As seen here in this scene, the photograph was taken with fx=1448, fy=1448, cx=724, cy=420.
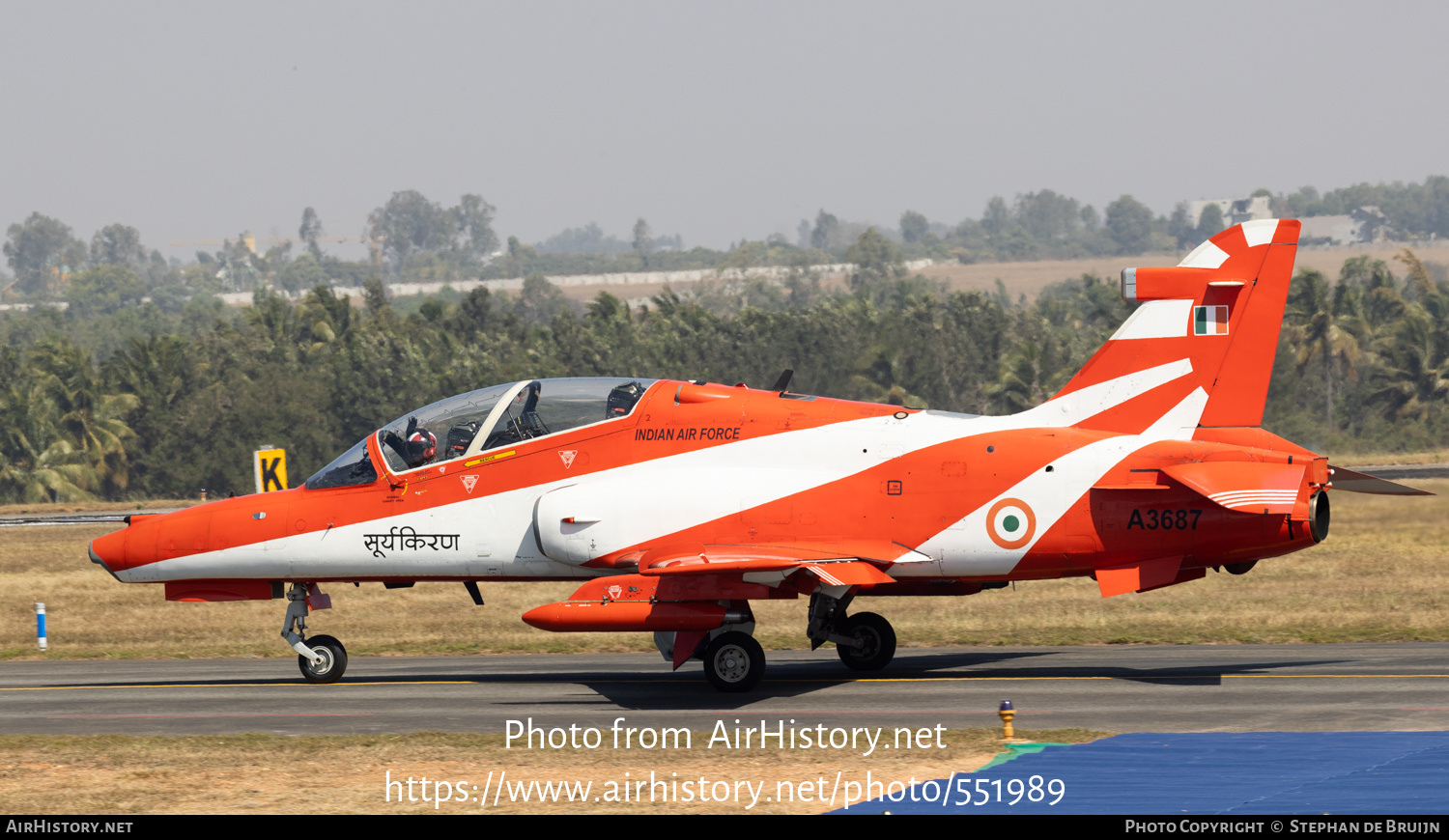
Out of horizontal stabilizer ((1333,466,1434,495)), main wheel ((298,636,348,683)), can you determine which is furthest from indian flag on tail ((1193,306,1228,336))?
main wheel ((298,636,348,683))

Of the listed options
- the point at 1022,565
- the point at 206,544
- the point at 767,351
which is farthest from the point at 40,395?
the point at 1022,565

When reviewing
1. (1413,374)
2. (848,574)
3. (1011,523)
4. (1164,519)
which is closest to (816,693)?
(848,574)

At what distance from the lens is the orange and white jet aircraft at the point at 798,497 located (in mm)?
15891

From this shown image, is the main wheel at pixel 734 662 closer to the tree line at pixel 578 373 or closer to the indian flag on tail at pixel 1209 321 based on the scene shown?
the indian flag on tail at pixel 1209 321

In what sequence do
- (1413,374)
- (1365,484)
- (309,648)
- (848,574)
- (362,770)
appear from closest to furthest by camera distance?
(362,770), (848,574), (1365,484), (309,648), (1413,374)

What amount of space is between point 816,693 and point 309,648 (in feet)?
21.6

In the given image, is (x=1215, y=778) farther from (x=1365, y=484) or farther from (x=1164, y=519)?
(x=1365, y=484)

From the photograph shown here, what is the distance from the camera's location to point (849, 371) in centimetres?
7456

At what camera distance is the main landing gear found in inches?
718

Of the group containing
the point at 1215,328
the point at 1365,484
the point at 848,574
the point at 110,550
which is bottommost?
the point at 848,574

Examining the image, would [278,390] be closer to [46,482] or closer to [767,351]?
[46,482]

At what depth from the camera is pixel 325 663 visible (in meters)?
18.4

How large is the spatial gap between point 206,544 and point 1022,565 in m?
9.90

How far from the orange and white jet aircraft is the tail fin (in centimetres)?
2
